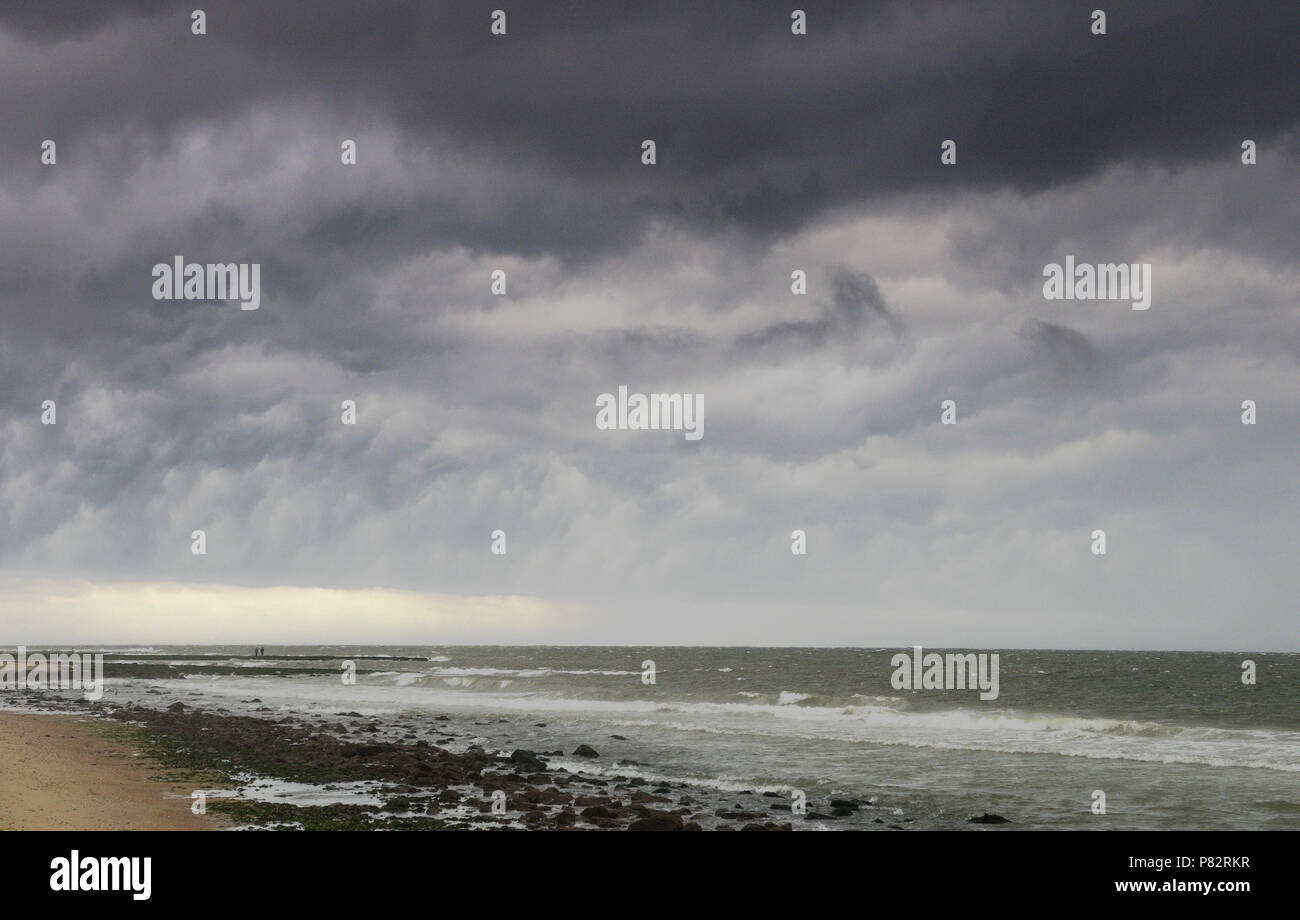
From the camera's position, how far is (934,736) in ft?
136

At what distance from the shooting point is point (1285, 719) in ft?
167

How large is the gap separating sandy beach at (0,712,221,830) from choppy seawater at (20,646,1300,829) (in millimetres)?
14037

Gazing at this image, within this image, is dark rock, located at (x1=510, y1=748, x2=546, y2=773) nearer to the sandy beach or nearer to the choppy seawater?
the choppy seawater

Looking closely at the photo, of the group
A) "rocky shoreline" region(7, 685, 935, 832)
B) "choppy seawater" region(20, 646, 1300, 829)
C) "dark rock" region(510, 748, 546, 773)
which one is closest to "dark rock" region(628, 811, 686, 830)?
"rocky shoreline" region(7, 685, 935, 832)

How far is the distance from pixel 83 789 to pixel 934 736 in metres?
34.0

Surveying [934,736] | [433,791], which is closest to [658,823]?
[433,791]

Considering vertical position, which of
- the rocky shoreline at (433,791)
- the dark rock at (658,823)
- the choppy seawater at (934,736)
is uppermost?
the dark rock at (658,823)

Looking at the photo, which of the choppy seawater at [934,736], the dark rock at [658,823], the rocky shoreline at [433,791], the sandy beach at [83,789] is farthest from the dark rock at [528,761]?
the sandy beach at [83,789]

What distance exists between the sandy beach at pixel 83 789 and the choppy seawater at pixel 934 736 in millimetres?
14037

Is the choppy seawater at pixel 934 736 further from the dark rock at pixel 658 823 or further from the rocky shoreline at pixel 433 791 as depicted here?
the dark rock at pixel 658 823

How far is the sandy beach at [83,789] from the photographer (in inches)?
768

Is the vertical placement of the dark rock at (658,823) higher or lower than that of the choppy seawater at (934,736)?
higher
